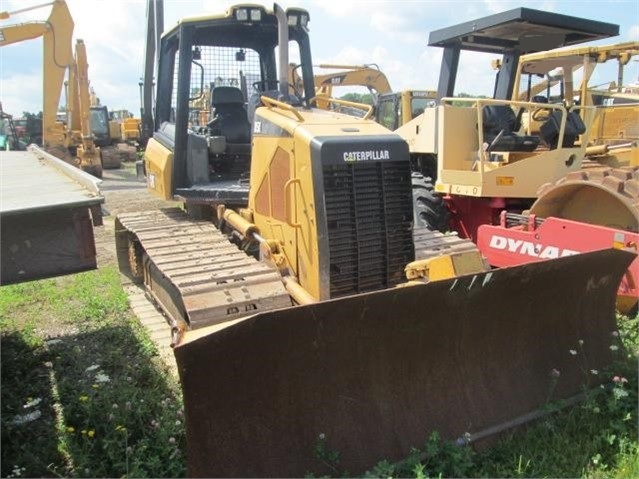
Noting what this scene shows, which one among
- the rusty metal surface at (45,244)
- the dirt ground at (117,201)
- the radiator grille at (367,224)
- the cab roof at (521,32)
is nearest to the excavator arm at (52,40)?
the dirt ground at (117,201)

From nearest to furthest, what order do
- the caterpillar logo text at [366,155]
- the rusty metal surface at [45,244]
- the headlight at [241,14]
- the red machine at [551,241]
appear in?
1. the rusty metal surface at [45,244]
2. the caterpillar logo text at [366,155]
3. the red machine at [551,241]
4. the headlight at [241,14]

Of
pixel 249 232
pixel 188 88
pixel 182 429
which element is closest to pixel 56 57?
pixel 188 88

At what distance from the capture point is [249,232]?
4.64 m

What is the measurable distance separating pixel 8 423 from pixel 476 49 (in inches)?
238

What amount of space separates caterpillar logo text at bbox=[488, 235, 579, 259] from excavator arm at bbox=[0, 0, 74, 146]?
13.3m

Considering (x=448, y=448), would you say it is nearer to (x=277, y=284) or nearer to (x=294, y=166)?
(x=277, y=284)

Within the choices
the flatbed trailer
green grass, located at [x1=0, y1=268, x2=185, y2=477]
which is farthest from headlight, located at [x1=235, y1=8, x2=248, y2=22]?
green grass, located at [x1=0, y1=268, x2=185, y2=477]

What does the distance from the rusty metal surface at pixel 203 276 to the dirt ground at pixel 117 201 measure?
0.52 m

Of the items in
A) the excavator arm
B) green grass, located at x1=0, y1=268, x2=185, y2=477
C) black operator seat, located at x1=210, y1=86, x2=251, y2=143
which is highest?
the excavator arm

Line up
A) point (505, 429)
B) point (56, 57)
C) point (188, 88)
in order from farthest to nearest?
1. point (56, 57)
2. point (188, 88)
3. point (505, 429)

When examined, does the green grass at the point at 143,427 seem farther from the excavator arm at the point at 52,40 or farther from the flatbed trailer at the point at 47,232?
the excavator arm at the point at 52,40

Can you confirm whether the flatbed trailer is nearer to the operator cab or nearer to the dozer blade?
the dozer blade

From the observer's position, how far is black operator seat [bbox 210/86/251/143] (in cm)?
540

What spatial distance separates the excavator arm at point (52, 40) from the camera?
14.3 metres
